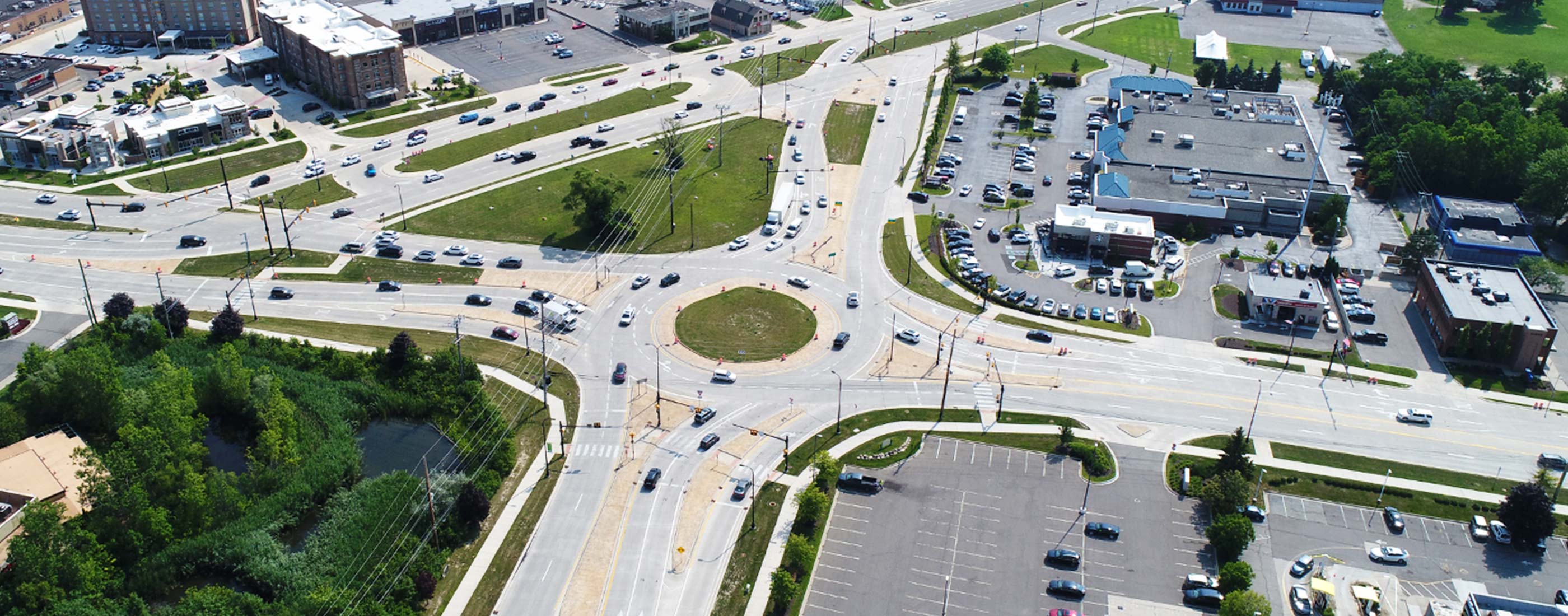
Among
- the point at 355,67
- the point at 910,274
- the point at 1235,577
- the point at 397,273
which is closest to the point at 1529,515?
the point at 1235,577

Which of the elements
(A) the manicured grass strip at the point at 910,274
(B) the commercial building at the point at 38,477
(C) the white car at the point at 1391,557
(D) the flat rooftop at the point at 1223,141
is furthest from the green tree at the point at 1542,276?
(B) the commercial building at the point at 38,477

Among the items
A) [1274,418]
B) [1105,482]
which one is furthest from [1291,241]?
[1105,482]

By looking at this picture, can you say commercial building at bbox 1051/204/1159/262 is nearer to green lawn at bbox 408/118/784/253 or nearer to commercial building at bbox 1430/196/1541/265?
commercial building at bbox 1430/196/1541/265

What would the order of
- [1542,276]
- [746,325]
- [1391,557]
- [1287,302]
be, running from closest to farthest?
[1391,557] < [746,325] < [1287,302] < [1542,276]

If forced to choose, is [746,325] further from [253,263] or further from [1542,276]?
[1542,276]

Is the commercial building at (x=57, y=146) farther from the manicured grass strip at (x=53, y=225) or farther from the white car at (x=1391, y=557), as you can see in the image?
the white car at (x=1391, y=557)

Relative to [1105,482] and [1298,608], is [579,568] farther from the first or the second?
[1298,608]
